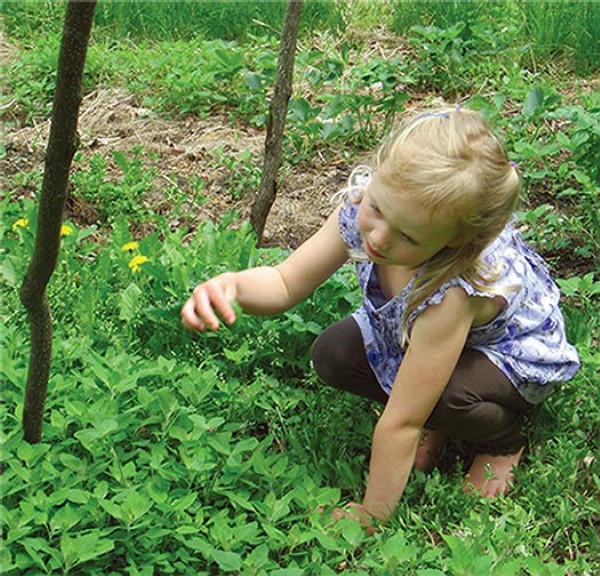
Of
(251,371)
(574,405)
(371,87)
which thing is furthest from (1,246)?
(371,87)

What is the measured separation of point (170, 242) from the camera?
3.40 m

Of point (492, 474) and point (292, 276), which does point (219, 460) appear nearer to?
point (292, 276)

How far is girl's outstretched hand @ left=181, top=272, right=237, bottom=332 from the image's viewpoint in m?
2.36

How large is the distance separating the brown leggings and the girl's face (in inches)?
15.0

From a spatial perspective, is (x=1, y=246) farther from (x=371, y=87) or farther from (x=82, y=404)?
(x=371, y=87)

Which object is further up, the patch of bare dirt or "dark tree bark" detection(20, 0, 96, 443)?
"dark tree bark" detection(20, 0, 96, 443)

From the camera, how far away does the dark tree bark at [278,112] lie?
3.43 m

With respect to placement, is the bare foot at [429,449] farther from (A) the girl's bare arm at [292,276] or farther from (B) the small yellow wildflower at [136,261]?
(B) the small yellow wildflower at [136,261]

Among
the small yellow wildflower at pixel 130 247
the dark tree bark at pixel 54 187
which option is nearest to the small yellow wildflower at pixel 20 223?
the small yellow wildflower at pixel 130 247

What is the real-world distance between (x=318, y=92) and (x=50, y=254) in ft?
10.3

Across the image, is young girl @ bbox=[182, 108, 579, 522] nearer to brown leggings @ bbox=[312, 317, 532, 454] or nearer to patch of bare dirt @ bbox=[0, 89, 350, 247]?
brown leggings @ bbox=[312, 317, 532, 454]

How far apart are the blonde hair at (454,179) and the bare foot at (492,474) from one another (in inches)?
20.9

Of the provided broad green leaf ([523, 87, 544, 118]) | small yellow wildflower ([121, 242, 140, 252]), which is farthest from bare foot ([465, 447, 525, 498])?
broad green leaf ([523, 87, 544, 118])

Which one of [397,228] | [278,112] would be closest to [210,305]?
[397,228]
